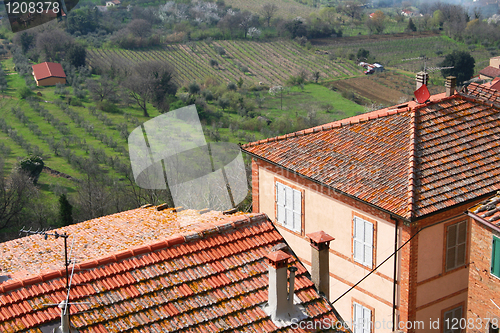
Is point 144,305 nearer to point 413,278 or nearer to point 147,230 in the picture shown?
point 147,230

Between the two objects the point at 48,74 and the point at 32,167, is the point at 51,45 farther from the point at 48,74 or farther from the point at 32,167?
the point at 32,167

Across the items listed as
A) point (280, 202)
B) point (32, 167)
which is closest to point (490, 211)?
point (280, 202)

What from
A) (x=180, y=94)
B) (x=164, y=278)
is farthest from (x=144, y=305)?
(x=180, y=94)

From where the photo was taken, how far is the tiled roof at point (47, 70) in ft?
203

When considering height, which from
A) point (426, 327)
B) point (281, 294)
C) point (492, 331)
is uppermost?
point (281, 294)

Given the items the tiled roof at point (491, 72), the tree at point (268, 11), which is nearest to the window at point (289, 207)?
the tiled roof at point (491, 72)

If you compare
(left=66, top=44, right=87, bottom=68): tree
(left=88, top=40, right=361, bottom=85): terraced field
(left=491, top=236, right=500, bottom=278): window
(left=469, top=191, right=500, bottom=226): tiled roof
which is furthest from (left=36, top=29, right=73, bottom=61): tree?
(left=491, top=236, right=500, bottom=278): window

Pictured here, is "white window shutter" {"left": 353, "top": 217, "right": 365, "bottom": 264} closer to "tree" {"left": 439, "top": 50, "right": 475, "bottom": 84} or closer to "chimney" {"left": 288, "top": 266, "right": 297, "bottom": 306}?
"chimney" {"left": 288, "top": 266, "right": 297, "bottom": 306}

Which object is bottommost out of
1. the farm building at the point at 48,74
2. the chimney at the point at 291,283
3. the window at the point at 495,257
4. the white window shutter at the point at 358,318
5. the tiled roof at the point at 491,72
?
the tiled roof at the point at 491,72

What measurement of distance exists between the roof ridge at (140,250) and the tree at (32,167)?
3320 cm

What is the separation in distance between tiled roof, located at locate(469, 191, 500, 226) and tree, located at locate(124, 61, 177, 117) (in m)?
50.5

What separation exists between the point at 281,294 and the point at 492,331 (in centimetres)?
510

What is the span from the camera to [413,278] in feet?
41.3

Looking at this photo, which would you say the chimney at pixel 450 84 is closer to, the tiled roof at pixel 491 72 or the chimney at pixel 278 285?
the chimney at pixel 278 285
